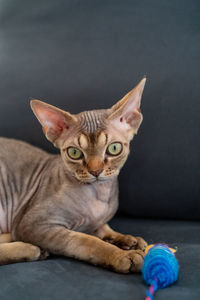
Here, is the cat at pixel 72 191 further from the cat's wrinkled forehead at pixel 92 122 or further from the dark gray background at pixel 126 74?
the dark gray background at pixel 126 74

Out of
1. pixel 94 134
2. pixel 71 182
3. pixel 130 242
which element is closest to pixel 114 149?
pixel 94 134

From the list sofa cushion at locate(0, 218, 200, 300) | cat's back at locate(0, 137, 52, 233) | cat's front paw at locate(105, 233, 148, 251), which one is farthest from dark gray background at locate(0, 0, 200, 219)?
sofa cushion at locate(0, 218, 200, 300)

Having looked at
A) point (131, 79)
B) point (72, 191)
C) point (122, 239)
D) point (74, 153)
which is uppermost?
point (131, 79)

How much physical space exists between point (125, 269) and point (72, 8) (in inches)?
52.9

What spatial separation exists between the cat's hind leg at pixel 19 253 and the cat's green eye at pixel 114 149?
41 centimetres

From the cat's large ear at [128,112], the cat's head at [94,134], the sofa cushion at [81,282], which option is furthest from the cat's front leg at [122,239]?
the cat's large ear at [128,112]

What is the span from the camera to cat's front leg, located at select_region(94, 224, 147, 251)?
117 centimetres

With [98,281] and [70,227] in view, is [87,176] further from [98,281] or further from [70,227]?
[98,281]

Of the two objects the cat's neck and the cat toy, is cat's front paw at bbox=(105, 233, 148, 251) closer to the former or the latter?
the cat's neck

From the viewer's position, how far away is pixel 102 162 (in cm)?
109

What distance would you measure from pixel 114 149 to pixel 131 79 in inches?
20.6

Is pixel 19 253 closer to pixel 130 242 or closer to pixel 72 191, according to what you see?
pixel 72 191

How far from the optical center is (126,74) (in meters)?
1.55

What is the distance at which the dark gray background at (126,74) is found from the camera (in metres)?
1.46
